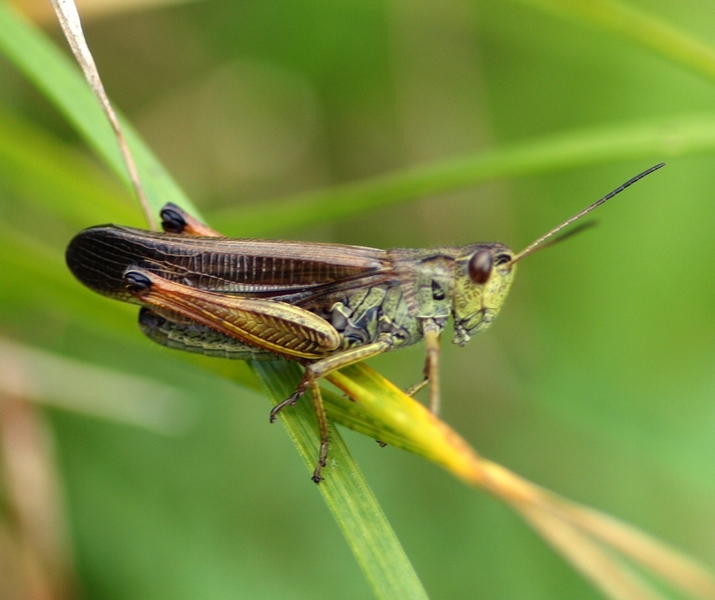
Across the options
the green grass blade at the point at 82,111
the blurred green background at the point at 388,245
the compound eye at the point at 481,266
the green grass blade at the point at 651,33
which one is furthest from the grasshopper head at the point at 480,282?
the green grass blade at the point at 82,111

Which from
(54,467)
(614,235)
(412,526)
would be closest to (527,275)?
(614,235)

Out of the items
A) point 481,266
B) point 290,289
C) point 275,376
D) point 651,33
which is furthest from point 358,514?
point 651,33

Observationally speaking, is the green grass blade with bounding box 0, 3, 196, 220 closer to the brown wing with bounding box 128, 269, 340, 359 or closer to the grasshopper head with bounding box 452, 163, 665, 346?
the brown wing with bounding box 128, 269, 340, 359

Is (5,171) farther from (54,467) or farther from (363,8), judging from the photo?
(363,8)

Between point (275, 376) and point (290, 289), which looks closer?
→ point (275, 376)

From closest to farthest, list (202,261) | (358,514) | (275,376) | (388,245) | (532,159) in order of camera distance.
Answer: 1. (358,514)
2. (275,376)
3. (202,261)
4. (532,159)
5. (388,245)

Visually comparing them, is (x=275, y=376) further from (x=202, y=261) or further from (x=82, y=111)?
(x=82, y=111)
